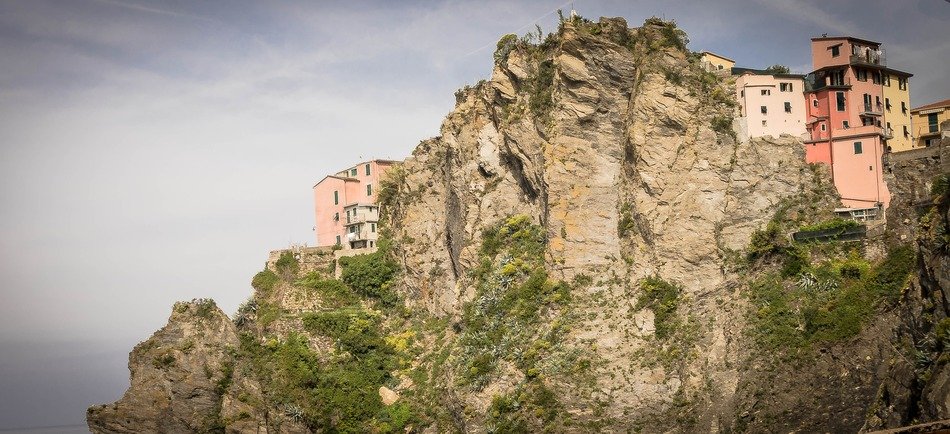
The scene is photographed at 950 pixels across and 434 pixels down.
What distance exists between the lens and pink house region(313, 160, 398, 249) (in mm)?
84750

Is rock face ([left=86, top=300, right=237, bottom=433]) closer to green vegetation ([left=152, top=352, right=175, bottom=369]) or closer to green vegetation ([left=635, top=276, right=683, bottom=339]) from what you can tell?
green vegetation ([left=152, top=352, right=175, bottom=369])

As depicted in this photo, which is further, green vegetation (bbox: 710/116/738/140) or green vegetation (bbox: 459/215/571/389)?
green vegetation (bbox: 710/116/738/140)

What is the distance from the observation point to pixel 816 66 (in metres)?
68.2

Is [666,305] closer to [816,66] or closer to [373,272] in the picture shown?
[816,66]

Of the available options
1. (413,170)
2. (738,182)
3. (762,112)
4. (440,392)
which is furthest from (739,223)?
(413,170)

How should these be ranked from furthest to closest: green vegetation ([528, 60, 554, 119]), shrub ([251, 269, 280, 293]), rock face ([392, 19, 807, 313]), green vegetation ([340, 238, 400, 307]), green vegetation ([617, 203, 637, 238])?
shrub ([251, 269, 280, 293])
green vegetation ([340, 238, 400, 307])
green vegetation ([528, 60, 554, 119])
green vegetation ([617, 203, 637, 238])
rock face ([392, 19, 807, 313])

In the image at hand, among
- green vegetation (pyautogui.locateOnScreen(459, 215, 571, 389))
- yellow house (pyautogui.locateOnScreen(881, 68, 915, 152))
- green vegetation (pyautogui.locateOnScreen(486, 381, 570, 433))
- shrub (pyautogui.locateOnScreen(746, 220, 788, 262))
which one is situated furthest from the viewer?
yellow house (pyautogui.locateOnScreen(881, 68, 915, 152))

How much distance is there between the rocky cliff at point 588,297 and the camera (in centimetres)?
5778

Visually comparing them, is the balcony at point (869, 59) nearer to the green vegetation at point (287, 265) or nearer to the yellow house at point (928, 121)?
the yellow house at point (928, 121)

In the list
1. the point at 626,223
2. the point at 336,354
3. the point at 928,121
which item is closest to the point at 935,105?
the point at 928,121

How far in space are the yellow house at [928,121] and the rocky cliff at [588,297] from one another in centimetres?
731

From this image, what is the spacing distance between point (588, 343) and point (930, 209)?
17.0 m

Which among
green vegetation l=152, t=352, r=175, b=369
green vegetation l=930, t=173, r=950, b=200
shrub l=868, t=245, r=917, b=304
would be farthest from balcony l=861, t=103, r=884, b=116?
green vegetation l=152, t=352, r=175, b=369

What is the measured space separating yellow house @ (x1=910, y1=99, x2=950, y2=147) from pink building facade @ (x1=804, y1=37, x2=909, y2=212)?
7.97ft
